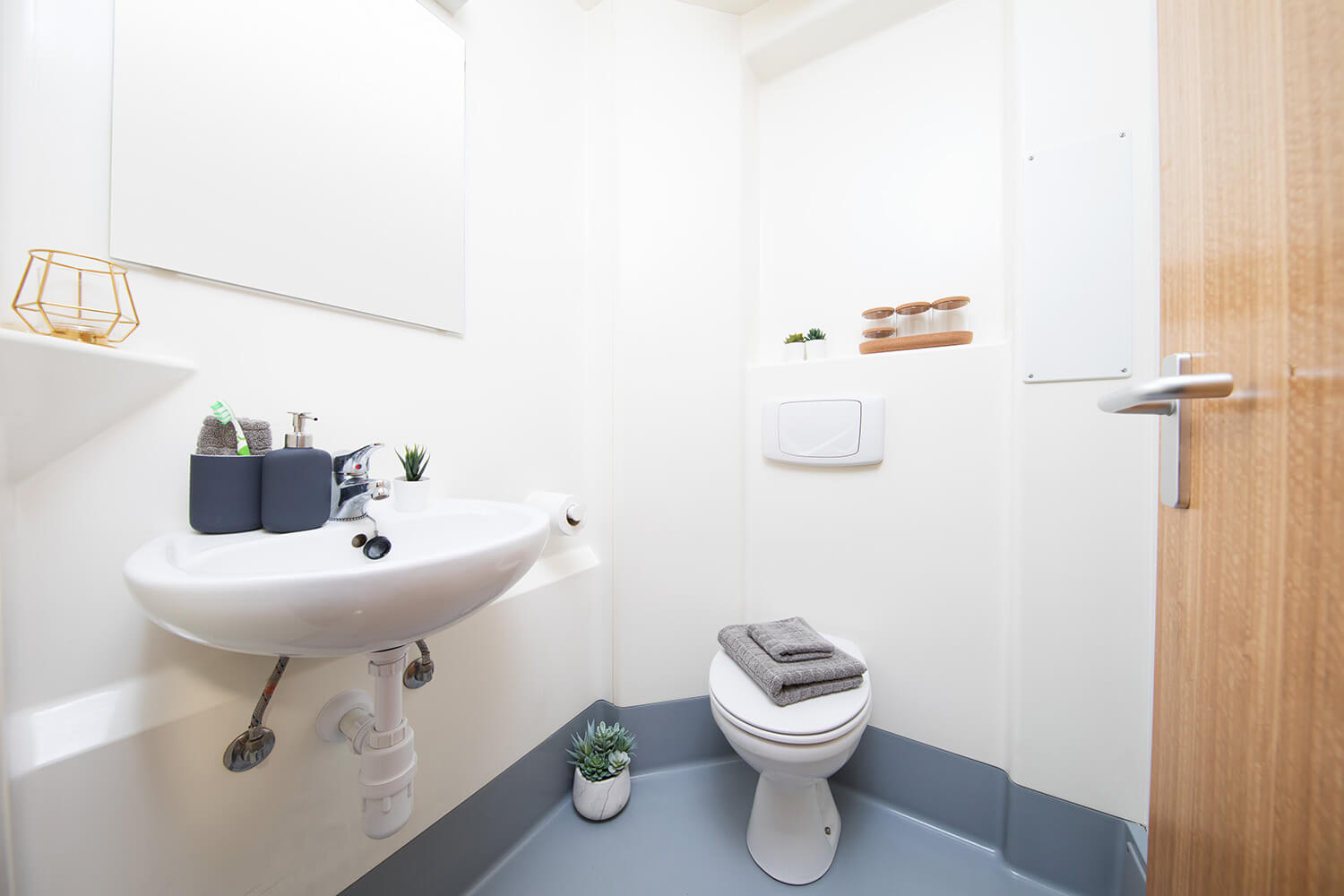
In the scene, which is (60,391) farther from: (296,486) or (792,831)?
(792,831)

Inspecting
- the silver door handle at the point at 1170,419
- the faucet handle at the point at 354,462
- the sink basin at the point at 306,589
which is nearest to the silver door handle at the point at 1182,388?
the silver door handle at the point at 1170,419

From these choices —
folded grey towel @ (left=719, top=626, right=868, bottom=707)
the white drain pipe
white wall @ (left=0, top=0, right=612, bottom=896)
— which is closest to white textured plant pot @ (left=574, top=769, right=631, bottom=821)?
white wall @ (left=0, top=0, right=612, bottom=896)

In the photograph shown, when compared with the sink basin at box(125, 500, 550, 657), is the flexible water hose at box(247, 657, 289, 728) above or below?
below

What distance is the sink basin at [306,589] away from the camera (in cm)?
39

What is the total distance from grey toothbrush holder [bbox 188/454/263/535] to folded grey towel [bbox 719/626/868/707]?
985 millimetres

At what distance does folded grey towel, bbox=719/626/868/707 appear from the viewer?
0.95m

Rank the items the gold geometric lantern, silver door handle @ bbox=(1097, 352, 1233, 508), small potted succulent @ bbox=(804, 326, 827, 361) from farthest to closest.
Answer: small potted succulent @ bbox=(804, 326, 827, 361), the gold geometric lantern, silver door handle @ bbox=(1097, 352, 1233, 508)

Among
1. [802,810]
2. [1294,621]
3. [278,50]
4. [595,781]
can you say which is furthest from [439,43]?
[802,810]

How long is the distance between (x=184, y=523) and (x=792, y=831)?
1.30 metres

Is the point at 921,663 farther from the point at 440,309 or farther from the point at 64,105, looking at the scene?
the point at 64,105

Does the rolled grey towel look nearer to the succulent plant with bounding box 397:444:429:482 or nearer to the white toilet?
the succulent plant with bounding box 397:444:429:482

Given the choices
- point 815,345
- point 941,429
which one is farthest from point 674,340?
point 941,429

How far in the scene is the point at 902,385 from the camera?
3.77 feet

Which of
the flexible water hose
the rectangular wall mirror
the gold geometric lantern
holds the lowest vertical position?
the flexible water hose
